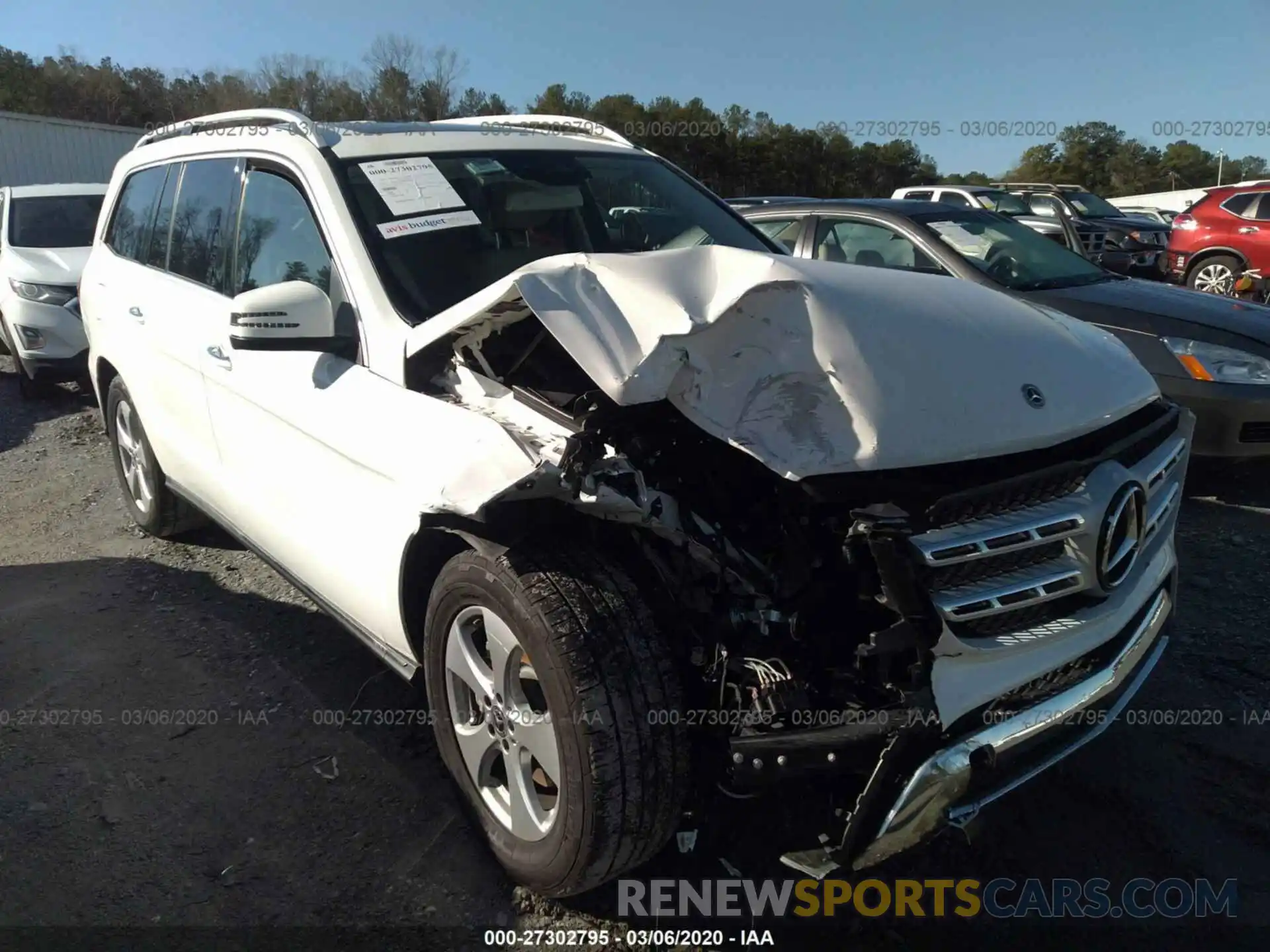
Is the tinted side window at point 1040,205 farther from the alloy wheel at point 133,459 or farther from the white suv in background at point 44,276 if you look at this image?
the alloy wheel at point 133,459

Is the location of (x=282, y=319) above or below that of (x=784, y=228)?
below

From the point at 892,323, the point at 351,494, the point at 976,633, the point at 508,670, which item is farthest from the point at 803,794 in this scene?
the point at 351,494

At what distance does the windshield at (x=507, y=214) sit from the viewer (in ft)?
9.20

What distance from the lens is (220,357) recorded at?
335 cm

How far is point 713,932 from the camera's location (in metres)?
2.29

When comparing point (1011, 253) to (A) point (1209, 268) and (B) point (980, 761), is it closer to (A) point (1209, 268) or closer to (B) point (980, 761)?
(B) point (980, 761)

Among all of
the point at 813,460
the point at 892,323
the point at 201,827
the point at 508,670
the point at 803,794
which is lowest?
the point at 201,827

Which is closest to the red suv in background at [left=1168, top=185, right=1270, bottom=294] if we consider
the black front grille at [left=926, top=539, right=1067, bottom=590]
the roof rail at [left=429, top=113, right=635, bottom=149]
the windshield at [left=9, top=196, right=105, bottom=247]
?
the roof rail at [left=429, top=113, right=635, bottom=149]

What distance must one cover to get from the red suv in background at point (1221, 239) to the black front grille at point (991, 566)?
40.1 ft

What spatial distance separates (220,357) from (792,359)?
2224 millimetres

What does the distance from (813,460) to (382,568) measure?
124 cm

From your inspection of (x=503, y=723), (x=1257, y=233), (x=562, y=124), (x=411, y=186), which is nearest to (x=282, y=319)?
(x=411, y=186)

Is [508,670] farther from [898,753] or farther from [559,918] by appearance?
[898,753]

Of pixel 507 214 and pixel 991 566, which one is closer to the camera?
pixel 991 566
